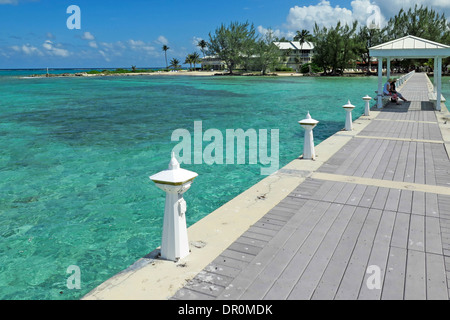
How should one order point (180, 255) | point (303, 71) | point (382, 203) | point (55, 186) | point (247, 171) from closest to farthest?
point (180, 255)
point (382, 203)
point (55, 186)
point (247, 171)
point (303, 71)

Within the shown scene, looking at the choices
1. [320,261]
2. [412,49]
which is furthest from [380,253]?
[412,49]

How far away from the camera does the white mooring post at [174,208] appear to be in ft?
13.0

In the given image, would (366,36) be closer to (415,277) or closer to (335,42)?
(335,42)

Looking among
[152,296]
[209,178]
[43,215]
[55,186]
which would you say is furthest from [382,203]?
[55,186]

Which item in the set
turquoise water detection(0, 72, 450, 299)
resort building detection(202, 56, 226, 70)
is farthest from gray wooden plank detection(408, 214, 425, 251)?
resort building detection(202, 56, 226, 70)

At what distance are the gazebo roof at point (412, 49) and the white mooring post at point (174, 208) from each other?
16.6 m

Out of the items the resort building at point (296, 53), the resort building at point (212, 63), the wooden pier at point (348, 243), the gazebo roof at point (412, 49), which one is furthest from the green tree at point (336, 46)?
the wooden pier at point (348, 243)

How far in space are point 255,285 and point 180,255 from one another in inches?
39.5

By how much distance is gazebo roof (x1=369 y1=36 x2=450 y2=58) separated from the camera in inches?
650

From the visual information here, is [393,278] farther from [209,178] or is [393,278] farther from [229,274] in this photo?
[209,178]

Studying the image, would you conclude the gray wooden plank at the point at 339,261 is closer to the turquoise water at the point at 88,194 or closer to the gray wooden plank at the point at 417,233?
the gray wooden plank at the point at 417,233

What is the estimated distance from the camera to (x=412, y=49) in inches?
667

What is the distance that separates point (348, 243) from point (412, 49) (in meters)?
15.6

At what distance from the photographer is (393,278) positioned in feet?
12.3
